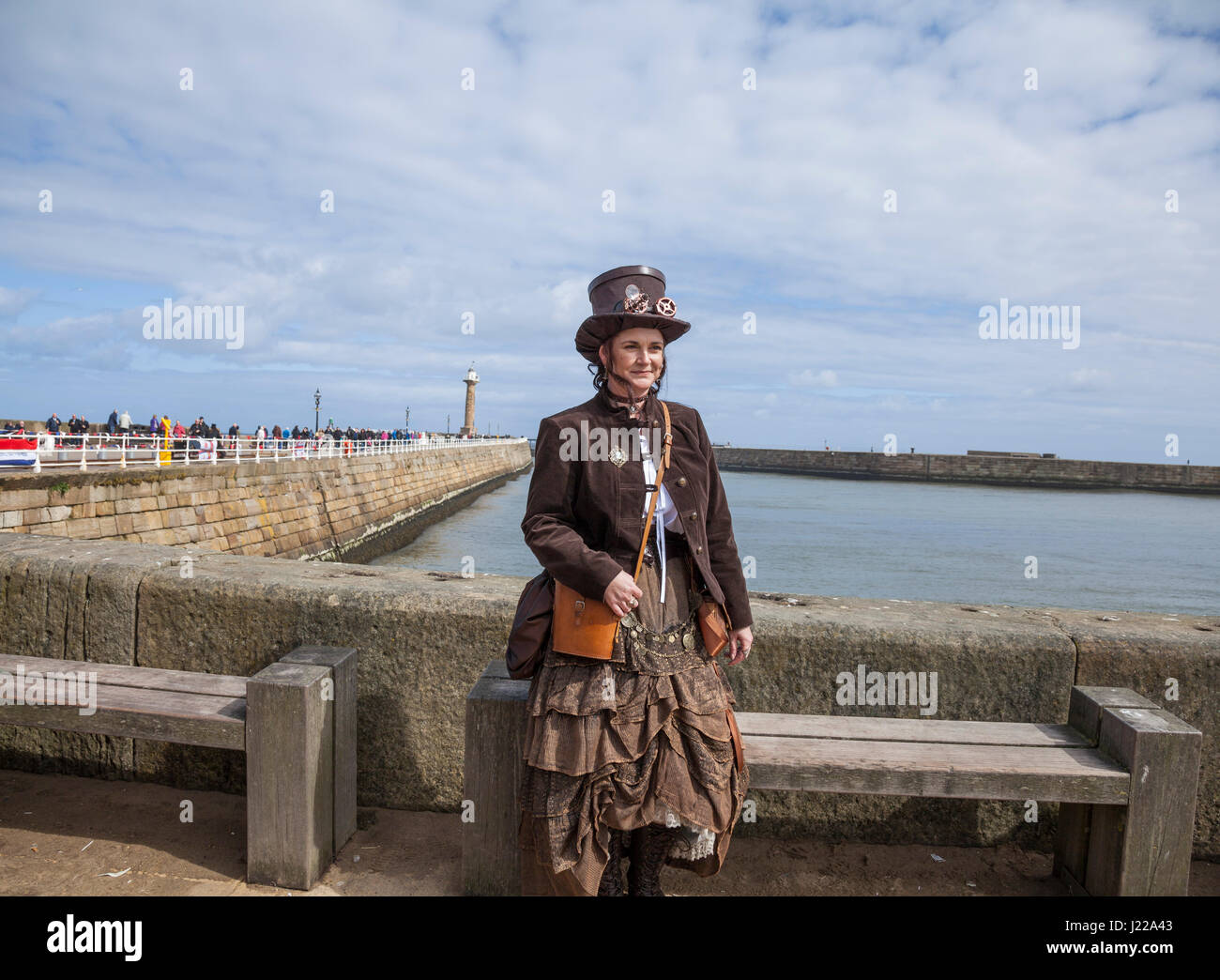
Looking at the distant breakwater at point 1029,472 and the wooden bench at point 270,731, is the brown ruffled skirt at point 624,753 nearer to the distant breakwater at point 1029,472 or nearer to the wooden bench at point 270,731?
the wooden bench at point 270,731

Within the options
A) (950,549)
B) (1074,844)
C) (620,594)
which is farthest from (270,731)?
(950,549)

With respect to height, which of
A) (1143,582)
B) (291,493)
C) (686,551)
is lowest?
(1143,582)

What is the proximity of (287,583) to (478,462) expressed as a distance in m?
49.3

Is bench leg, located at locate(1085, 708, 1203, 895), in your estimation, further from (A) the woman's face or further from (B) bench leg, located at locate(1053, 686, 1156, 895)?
(A) the woman's face

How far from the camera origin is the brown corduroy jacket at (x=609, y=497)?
81.2 inches

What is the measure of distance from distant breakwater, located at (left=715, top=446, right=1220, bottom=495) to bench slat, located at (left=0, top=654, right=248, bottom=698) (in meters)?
74.1

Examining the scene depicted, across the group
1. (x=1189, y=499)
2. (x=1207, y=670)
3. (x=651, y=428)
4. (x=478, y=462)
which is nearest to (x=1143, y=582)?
(x=1207, y=670)

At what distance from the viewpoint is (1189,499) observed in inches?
2490

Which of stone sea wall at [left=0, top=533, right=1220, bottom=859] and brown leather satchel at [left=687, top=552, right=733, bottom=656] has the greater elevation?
brown leather satchel at [left=687, top=552, right=733, bottom=656]

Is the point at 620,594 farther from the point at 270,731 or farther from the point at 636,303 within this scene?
the point at 270,731

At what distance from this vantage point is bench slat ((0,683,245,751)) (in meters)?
2.40

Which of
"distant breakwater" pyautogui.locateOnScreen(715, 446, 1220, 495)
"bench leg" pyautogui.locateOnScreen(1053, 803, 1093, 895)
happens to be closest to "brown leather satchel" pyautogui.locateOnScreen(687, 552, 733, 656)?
"bench leg" pyautogui.locateOnScreen(1053, 803, 1093, 895)

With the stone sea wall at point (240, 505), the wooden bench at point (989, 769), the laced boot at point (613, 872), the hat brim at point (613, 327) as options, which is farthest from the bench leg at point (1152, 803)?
the stone sea wall at point (240, 505)
